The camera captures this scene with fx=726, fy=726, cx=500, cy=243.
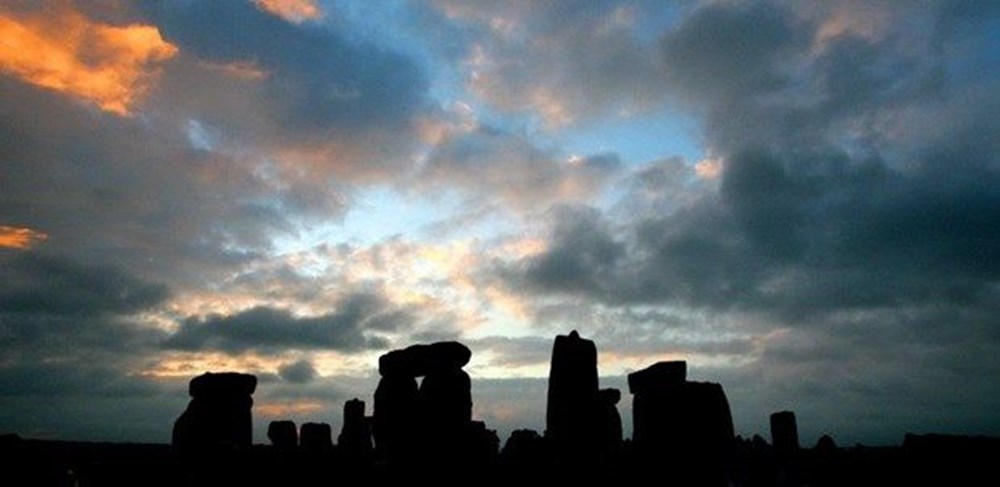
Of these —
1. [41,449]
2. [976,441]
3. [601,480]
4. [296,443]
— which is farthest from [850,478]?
→ [41,449]

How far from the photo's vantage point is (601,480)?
15852 mm

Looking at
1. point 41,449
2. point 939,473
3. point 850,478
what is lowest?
point 850,478

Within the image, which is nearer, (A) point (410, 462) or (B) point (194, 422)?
(A) point (410, 462)

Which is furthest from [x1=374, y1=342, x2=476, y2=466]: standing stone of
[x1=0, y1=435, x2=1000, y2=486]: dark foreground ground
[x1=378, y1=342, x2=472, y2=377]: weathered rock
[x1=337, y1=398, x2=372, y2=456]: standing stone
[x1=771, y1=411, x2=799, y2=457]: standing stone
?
[x1=771, y1=411, x2=799, y2=457]: standing stone

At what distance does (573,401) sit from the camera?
54.7 feet

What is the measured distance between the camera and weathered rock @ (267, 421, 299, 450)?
27.5 metres

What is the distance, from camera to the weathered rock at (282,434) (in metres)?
27.5

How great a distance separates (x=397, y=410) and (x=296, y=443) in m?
11.5

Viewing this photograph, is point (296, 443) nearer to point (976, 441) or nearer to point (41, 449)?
point (41, 449)

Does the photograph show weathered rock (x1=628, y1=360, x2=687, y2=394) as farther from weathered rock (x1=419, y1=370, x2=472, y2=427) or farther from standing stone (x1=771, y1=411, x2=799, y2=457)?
standing stone (x1=771, y1=411, x2=799, y2=457)

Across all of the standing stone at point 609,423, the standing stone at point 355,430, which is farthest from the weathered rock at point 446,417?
the standing stone at point 355,430

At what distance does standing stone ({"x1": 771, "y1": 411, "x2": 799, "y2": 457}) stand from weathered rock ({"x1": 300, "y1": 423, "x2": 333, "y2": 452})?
55.5 feet

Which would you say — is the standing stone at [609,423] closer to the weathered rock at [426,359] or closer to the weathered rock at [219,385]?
the weathered rock at [426,359]

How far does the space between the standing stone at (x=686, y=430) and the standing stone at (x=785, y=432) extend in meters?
14.7
